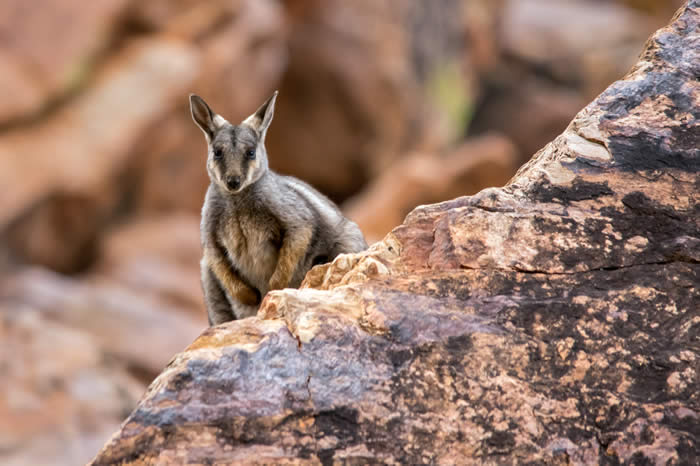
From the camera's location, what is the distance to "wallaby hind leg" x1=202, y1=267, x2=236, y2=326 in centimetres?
605

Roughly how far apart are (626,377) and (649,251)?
734mm

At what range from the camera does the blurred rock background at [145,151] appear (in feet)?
40.8

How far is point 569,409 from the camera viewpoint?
12.3 feet

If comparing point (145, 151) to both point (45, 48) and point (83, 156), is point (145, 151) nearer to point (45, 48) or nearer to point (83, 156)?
point (83, 156)

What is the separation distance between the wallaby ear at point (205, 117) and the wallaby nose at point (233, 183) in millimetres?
514

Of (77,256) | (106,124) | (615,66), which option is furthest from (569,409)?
(615,66)

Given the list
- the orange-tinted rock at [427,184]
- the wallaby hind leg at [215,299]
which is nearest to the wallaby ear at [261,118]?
the wallaby hind leg at [215,299]

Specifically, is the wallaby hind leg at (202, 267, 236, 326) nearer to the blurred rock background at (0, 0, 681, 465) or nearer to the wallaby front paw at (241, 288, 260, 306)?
the wallaby front paw at (241, 288, 260, 306)

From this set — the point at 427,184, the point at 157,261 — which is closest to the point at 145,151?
the point at 157,261

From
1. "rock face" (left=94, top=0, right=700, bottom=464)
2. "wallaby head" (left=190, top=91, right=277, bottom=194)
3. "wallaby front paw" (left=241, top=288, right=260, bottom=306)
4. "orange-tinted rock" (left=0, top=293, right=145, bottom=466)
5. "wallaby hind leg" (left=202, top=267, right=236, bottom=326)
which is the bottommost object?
"rock face" (left=94, top=0, right=700, bottom=464)

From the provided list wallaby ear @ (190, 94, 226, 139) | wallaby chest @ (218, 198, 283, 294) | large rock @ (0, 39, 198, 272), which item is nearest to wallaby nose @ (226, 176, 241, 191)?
wallaby chest @ (218, 198, 283, 294)

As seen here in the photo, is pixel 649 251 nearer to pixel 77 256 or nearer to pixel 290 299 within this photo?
pixel 290 299

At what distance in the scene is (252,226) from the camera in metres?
5.77

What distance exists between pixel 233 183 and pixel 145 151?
38.2 ft
